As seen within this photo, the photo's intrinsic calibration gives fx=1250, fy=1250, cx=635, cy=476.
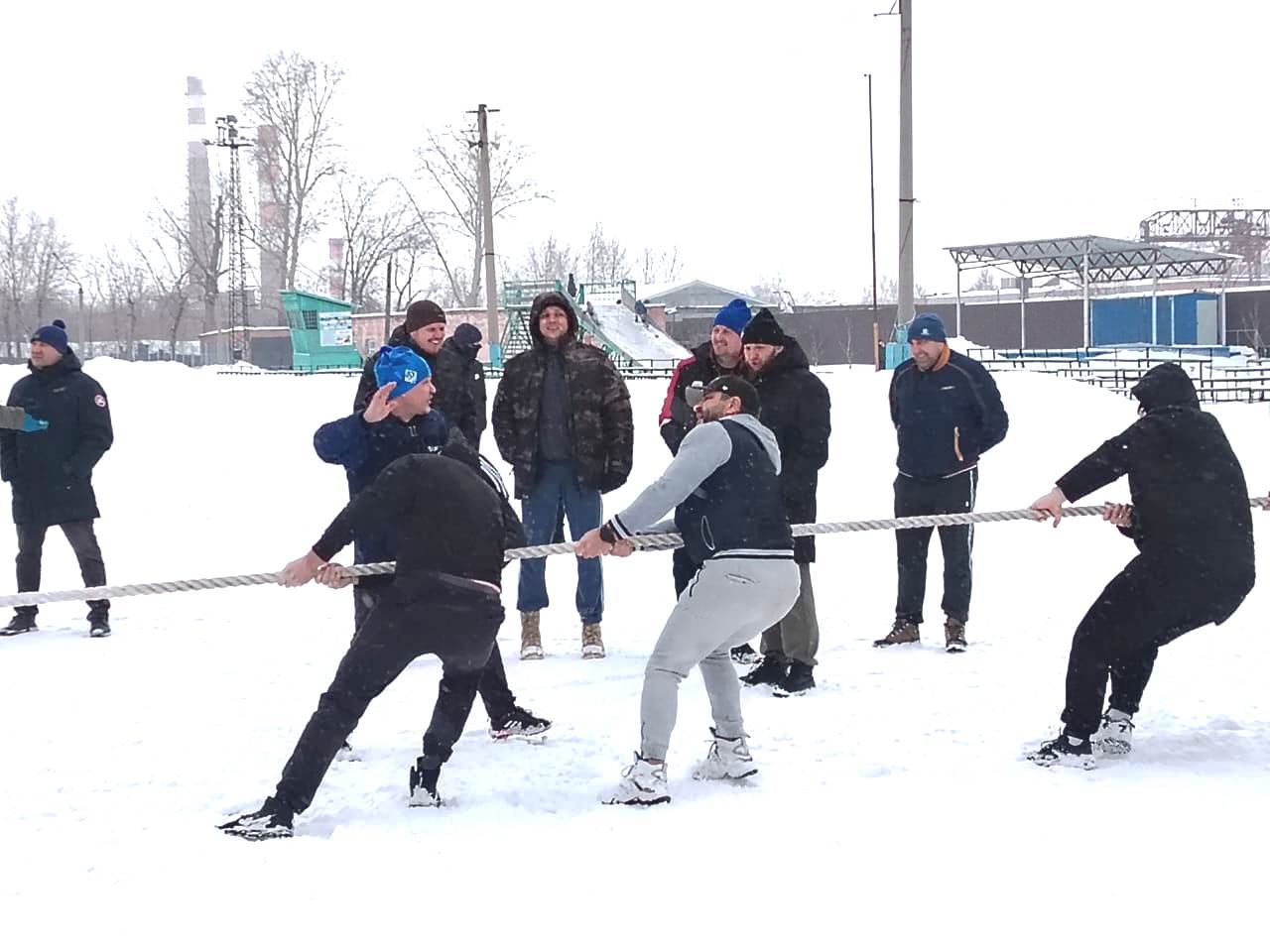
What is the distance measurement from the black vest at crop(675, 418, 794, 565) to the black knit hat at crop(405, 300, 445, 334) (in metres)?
2.41

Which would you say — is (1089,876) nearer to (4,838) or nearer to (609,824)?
(609,824)

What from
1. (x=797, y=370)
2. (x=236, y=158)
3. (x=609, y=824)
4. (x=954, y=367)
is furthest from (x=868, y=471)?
(x=236, y=158)

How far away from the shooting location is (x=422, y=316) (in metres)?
6.59

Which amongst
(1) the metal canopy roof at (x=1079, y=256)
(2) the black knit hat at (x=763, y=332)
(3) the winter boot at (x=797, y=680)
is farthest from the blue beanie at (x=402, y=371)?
(1) the metal canopy roof at (x=1079, y=256)

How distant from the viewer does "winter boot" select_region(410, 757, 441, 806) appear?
458 centimetres

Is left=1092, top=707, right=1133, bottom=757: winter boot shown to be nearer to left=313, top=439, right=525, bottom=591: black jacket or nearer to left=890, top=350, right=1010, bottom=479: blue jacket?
left=890, top=350, right=1010, bottom=479: blue jacket

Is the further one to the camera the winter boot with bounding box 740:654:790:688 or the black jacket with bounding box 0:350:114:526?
the black jacket with bounding box 0:350:114:526

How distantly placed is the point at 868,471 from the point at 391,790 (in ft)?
37.9

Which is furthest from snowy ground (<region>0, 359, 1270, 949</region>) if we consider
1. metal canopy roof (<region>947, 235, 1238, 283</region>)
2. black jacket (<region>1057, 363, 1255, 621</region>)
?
metal canopy roof (<region>947, 235, 1238, 283</region>)

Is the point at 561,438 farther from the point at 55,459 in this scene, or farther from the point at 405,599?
the point at 55,459

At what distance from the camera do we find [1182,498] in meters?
4.91

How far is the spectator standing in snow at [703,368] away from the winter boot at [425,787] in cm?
194

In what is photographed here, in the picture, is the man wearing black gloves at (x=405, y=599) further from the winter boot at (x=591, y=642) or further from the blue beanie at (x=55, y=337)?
the blue beanie at (x=55, y=337)

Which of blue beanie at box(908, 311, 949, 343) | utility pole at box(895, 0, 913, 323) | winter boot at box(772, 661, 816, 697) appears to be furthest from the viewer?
utility pole at box(895, 0, 913, 323)
